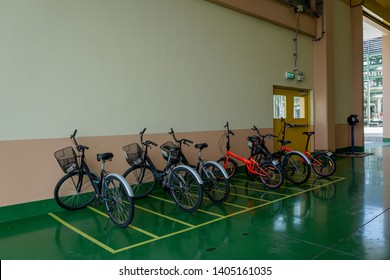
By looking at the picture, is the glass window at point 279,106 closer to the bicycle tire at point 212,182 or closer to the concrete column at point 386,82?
the bicycle tire at point 212,182

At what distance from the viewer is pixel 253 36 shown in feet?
23.1

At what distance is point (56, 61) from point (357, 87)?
30.9 feet

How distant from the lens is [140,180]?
4852 millimetres

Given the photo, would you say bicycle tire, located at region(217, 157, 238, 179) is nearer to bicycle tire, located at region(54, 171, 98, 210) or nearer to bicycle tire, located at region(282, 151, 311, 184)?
bicycle tire, located at region(282, 151, 311, 184)

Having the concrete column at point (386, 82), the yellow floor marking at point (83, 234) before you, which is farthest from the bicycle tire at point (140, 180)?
the concrete column at point (386, 82)

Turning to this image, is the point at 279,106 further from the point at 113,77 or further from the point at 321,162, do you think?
the point at 113,77

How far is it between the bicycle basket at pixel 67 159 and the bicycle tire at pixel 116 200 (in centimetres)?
65

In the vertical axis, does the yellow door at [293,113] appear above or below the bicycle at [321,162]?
above

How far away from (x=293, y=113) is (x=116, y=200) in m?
6.03

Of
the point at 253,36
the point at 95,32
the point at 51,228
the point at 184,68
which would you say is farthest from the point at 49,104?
the point at 253,36

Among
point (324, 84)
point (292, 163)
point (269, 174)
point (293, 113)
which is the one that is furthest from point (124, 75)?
point (324, 84)

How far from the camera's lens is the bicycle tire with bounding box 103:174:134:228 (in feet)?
11.5

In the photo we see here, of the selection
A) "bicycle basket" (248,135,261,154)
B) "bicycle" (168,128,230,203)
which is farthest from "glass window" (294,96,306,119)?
"bicycle" (168,128,230,203)

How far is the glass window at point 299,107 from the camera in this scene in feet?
27.9
